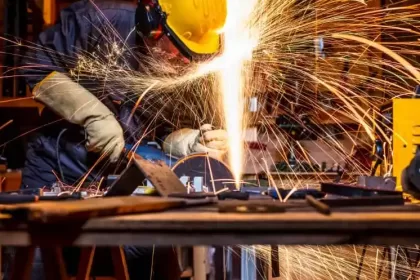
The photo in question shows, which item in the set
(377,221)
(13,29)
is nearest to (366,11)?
(13,29)

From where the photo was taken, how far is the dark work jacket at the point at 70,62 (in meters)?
2.75

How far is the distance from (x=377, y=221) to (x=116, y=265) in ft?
3.41

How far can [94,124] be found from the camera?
104 inches

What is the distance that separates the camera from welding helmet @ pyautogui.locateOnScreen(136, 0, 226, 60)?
8.49 ft

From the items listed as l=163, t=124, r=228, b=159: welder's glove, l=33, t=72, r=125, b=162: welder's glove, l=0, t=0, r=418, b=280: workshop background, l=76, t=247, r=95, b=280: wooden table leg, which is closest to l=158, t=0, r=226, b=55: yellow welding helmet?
l=163, t=124, r=228, b=159: welder's glove

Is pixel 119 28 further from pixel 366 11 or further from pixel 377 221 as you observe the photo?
pixel 377 221

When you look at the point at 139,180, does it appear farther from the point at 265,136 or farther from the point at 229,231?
the point at 265,136

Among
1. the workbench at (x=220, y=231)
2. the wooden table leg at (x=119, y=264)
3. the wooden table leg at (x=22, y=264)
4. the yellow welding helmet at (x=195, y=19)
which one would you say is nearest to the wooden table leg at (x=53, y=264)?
the wooden table leg at (x=119, y=264)

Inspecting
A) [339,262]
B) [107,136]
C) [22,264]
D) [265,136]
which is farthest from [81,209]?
[265,136]

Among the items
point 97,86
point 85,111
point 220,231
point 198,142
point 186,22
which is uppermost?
point 186,22

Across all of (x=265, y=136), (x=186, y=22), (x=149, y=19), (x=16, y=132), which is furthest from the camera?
(x=265, y=136)

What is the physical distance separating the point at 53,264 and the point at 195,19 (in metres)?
1.22

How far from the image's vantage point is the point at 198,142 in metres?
2.84

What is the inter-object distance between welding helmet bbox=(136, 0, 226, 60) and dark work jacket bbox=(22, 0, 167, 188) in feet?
0.61
